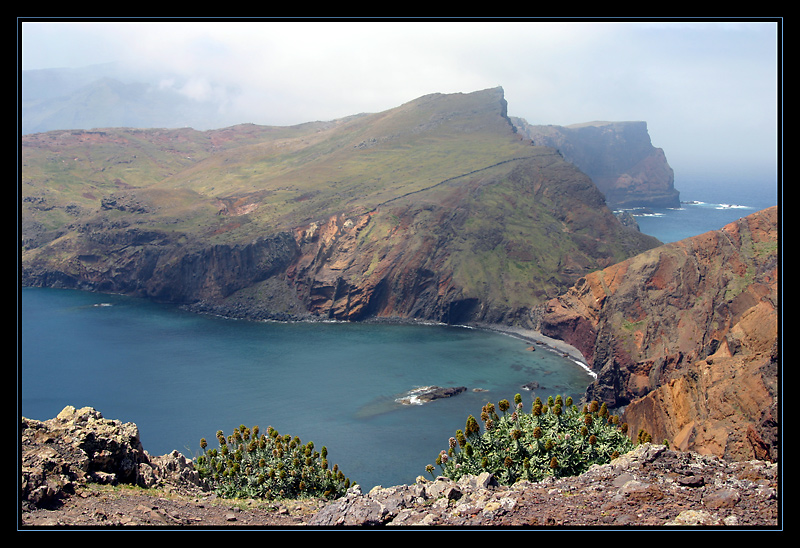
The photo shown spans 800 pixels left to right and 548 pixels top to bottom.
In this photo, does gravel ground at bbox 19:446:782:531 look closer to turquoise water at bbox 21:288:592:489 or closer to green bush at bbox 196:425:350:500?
green bush at bbox 196:425:350:500

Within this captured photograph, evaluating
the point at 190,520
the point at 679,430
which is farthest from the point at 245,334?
the point at 190,520

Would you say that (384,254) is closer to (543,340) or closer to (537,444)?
(543,340)

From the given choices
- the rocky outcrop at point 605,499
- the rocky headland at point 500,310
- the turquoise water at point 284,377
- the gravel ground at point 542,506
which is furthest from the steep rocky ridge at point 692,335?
the gravel ground at point 542,506

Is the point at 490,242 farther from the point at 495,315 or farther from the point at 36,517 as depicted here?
the point at 36,517

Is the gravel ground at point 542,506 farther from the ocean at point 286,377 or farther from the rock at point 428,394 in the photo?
the rock at point 428,394

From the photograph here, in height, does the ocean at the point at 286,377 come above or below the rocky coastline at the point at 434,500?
below

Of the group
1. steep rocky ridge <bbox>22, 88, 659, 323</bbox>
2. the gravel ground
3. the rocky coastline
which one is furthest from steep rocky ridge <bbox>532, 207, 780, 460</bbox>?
the rocky coastline

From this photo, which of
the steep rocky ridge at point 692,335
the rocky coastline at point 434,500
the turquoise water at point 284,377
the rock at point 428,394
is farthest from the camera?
the rock at point 428,394

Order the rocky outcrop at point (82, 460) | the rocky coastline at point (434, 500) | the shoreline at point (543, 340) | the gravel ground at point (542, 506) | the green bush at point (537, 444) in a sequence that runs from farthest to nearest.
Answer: the shoreline at point (543, 340) < the green bush at point (537, 444) < the rocky outcrop at point (82, 460) < the rocky coastline at point (434, 500) < the gravel ground at point (542, 506)
